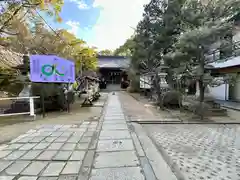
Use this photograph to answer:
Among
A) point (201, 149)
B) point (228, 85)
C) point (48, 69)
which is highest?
point (48, 69)

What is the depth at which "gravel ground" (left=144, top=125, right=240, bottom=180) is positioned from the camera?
2473 millimetres

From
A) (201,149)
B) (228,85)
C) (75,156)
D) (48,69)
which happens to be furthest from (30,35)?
(228,85)

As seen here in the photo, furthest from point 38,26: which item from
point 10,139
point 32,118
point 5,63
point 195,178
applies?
point 195,178

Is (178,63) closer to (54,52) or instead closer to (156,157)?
(156,157)

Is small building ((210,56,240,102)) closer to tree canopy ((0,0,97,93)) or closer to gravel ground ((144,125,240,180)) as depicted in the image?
gravel ground ((144,125,240,180))

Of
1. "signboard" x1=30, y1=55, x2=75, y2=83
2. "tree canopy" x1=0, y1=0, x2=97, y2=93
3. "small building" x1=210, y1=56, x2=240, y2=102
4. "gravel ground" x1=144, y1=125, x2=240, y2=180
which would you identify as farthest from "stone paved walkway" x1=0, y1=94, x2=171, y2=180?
"small building" x1=210, y1=56, x2=240, y2=102

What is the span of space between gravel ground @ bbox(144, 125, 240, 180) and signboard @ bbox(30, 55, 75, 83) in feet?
13.1

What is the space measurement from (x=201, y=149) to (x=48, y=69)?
5560 mm

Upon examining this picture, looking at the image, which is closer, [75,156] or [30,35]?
[75,156]

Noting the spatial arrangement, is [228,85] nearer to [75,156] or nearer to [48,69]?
[48,69]

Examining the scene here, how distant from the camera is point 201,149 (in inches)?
130

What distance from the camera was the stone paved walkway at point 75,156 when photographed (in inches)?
91.6

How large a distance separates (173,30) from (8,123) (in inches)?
380

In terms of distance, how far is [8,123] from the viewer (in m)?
5.11
